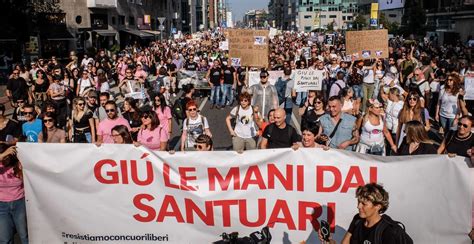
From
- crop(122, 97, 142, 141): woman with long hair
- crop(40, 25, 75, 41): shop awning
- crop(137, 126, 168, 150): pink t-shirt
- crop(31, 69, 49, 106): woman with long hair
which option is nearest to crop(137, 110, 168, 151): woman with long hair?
crop(137, 126, 168, 150): pink t-shirt

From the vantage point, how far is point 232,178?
16.7 ft

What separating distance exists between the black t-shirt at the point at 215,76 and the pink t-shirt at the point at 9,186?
10.7 m

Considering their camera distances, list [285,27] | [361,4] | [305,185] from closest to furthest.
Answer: [305,185]
[361,4]
[285,27]

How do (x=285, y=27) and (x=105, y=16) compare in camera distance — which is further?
(x=285, y=27)

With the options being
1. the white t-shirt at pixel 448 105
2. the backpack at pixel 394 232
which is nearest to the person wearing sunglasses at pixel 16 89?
the white t-shirt at pixel 448 105

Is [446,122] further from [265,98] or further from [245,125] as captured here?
[245,125]

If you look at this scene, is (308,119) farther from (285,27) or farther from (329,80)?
(285,27)

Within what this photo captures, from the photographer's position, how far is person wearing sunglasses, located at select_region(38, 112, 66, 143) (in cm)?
641

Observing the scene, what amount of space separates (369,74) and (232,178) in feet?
27.4

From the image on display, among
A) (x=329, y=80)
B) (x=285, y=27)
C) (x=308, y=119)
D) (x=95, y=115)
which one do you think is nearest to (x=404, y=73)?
(x=329, y=80)

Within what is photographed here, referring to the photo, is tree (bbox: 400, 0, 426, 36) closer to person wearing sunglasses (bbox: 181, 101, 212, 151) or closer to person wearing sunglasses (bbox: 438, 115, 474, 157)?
person wearing sunglasses (bbox: 181, 101, 212, 151)

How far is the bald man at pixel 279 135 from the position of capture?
6.35 m

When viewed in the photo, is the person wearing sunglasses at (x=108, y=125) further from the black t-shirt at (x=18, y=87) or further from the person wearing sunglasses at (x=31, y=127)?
the black t-shirt at (x=18, y=87)

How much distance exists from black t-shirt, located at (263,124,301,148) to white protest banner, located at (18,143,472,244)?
130 cm
